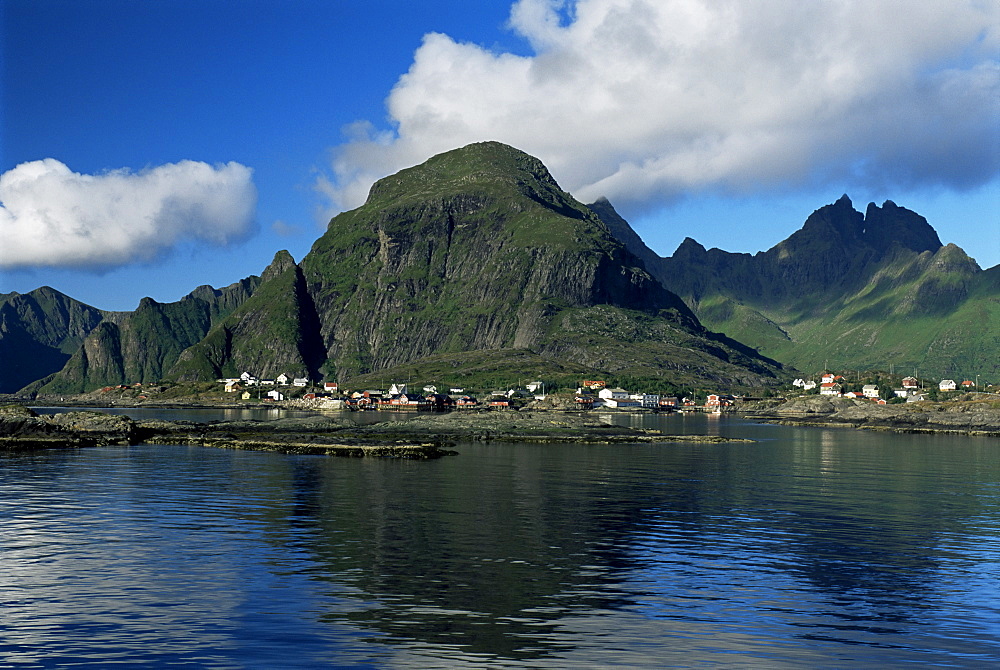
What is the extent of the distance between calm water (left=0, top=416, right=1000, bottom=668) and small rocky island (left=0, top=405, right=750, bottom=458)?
38.0 metres

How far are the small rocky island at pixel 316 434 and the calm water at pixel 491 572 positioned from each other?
125 ft

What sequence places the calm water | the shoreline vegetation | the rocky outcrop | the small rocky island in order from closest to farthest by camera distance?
the calm water
the shoreline vegetation
the small rocky island
the rocky outcrop

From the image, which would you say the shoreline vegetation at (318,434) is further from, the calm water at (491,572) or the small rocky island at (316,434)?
the calm water at (491,572)

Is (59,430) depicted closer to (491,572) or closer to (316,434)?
(316,434)

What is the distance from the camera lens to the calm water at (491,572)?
2877cm

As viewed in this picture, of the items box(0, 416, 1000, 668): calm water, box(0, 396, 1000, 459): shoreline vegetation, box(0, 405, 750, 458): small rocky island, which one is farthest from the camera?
box(0, 405, 750, 458): small rocky island

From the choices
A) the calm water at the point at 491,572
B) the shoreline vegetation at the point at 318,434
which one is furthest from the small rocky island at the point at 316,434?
the calm water at the point at 491,572

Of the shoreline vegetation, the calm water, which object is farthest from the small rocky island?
the calm water

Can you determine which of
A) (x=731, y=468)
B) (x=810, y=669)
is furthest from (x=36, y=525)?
(x=731, y=468)

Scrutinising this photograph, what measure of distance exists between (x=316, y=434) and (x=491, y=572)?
108598 millimetres

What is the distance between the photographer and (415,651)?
2777 cm

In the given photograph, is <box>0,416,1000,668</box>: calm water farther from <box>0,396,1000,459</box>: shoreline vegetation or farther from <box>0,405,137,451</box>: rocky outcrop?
<box>0,405,137,451</box>: rocky outcrop

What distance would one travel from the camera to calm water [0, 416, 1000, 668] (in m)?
28.8

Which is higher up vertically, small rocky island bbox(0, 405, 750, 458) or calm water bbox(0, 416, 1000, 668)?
small rocky island bbox(0, 405, 750, 458)
